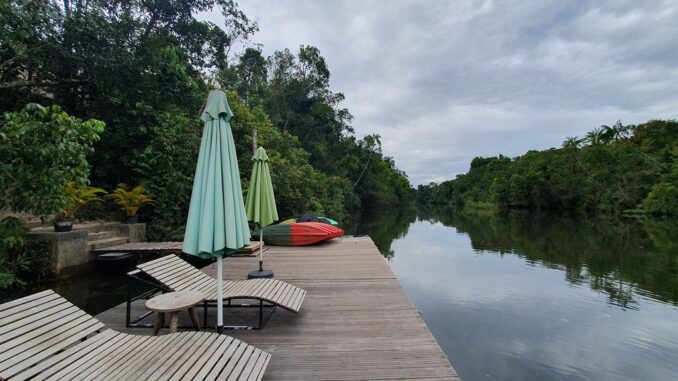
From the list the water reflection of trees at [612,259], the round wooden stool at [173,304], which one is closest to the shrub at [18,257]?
the round wooden stool at [173,304]

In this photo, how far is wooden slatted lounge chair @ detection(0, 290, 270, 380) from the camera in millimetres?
2232

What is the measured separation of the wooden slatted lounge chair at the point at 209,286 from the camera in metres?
3.84

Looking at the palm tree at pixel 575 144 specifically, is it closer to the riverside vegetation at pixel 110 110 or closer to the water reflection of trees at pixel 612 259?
the water reflection of trees at pixel 612 259

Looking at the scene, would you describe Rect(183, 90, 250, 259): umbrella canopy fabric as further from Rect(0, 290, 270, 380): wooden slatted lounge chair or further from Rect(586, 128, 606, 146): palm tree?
Rect(586, 128, 606, 146): palm tree

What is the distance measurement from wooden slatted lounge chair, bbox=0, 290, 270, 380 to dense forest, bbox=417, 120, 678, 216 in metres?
40.1

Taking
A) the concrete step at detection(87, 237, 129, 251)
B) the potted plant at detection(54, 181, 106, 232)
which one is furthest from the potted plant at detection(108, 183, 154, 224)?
the potted plant at detection(54, 181, 106, 232)

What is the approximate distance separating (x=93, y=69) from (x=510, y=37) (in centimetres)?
1643

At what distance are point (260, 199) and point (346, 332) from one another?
3.06m

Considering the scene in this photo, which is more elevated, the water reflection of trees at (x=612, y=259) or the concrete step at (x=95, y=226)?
the concrete step at (x=95, y=226)

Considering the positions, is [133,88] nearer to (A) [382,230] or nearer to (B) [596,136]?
(A) [382,230]

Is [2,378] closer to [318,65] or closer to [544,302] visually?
[544,302]

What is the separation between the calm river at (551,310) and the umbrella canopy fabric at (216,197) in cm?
361

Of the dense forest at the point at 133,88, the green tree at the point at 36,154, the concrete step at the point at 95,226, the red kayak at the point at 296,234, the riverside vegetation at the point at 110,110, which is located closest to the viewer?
the green tree at the point at 36,154

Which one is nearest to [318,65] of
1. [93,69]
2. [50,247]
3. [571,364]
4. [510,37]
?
[510,37]
